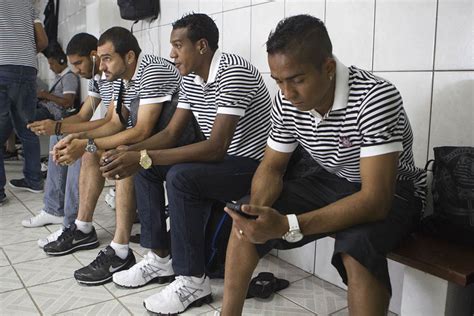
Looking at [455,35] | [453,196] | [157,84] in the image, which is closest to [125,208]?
[157,84]

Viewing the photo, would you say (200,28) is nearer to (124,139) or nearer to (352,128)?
(124,139)

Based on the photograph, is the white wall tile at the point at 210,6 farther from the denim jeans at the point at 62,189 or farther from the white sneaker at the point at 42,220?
the white sneaker at the point at 42,220

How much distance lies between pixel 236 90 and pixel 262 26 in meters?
0.65

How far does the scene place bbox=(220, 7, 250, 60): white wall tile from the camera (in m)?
2.15

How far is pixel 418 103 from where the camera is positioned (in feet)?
4.72

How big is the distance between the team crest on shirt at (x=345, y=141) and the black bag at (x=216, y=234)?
58 cm

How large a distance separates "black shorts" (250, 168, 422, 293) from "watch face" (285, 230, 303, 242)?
0.06 m

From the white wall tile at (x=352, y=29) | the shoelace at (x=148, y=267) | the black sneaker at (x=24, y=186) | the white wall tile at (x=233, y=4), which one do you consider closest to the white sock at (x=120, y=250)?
the shoelace at (x=148, y=267)

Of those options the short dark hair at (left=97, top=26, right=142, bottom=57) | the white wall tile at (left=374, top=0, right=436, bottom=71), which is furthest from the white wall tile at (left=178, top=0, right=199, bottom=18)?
the white wall tile at (left=374, top=0, right=436, bottom=71)

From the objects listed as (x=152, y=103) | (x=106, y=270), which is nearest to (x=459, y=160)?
(x=152, y=103)

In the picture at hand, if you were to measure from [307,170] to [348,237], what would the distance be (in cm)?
41

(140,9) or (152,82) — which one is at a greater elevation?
(140,9)

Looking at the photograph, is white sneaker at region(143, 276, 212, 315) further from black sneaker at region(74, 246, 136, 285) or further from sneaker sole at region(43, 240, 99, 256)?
sneaker sole at region(43, 240, 99, 256)

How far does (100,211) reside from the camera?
2650 mm
